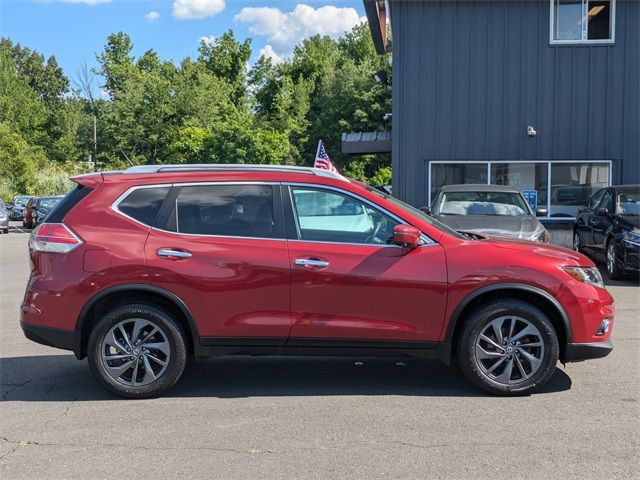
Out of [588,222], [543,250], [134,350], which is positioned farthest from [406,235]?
[588,222]

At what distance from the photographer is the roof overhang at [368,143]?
21719mm

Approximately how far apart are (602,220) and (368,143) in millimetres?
10806

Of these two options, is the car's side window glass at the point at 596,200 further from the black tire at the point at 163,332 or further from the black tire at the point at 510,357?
the black tire at the point at 163,332

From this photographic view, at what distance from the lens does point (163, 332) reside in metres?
5.18

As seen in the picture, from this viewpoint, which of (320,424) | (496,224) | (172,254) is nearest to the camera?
(320,424)

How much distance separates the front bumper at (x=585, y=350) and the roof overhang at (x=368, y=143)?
16671 mm

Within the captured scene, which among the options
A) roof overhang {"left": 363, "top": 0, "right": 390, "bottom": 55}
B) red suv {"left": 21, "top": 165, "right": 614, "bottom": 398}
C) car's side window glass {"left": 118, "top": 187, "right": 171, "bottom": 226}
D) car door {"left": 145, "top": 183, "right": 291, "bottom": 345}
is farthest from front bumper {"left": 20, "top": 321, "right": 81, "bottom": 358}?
roof overhang {"left": 363, "top": 0, "right": 390, "bottom": 55}

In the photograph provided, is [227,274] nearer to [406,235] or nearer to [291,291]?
[291,291]

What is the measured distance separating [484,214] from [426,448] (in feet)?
24.3

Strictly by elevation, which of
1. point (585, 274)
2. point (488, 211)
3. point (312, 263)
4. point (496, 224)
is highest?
point (488, 211)

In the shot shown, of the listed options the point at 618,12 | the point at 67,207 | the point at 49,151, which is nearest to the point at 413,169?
the point at 618,12

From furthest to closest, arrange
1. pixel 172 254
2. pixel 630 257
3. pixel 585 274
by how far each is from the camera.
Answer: pixel 630 257
pixel 585 274
pixel 172 254

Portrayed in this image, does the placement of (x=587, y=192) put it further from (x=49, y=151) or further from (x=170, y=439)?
(x=49, y=151)

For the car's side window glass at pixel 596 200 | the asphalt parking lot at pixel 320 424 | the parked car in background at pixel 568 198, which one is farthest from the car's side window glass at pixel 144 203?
the parked car in background at pixel 568 198
